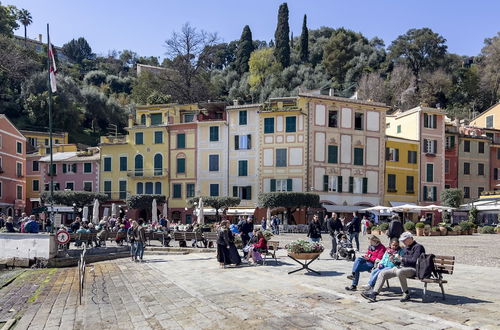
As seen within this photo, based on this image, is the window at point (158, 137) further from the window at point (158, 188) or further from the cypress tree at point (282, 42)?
the cypress tree at point (282, 42)

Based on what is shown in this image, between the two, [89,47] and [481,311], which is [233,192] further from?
[89,47]

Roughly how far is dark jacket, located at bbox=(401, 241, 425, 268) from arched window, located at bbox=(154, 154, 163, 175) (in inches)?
1602

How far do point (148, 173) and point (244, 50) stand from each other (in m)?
48.1

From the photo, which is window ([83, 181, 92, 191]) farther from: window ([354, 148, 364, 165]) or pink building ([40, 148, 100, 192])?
window ([354, 148, 364, 165])

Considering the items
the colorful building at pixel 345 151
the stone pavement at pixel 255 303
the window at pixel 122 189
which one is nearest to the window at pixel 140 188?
the window at pixel 122 189

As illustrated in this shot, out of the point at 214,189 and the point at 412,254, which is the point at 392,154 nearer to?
the point at 214,189

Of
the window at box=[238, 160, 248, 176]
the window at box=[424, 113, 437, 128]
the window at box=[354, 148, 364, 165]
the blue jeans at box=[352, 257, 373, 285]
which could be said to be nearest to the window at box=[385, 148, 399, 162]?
the window at box=[354, 148, 364, 165]

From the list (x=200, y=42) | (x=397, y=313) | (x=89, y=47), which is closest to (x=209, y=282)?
(x=397, y=313)

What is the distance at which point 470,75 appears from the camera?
7175 cm

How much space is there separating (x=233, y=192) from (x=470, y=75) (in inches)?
1678

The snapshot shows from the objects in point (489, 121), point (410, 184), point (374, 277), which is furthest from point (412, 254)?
point (489, 121)

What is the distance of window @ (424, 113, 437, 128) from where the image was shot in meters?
49.2

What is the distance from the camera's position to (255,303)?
9.77m

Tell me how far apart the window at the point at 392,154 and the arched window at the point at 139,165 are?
22.4 metres
